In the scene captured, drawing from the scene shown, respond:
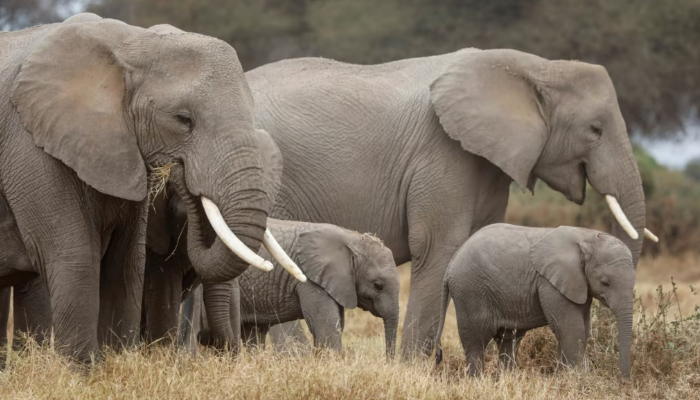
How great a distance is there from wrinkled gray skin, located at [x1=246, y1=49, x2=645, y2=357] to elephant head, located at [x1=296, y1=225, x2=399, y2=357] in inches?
26.4

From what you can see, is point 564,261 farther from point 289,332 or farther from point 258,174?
point 289,332

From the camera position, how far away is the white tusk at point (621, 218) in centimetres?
795

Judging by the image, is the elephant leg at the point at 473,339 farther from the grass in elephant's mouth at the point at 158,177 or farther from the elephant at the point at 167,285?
the grass in elephant's mouth at the point at 158,177

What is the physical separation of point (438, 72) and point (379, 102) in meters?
0.42

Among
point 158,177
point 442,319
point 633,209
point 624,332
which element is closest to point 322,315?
point 442,319

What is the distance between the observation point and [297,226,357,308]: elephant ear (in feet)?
24.1

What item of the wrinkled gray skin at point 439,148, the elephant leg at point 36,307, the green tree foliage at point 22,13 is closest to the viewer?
the elephant leg at point 36,307

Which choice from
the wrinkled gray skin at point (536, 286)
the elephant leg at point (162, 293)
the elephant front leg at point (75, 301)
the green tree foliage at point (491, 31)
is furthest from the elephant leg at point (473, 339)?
the green tree foliage at point (491, 31)

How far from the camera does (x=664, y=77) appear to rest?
24.6m

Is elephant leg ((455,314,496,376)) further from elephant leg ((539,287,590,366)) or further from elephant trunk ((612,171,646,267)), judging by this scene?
elephant trunk ((612,171,646,267))

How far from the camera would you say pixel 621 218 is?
805cm

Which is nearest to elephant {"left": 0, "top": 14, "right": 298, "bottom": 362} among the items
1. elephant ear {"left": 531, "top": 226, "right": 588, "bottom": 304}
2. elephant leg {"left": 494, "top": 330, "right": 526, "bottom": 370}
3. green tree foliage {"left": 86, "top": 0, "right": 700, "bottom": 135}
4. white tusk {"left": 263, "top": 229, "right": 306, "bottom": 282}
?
white tusk {"left": 263, "top": 229, "right": 306, "bottom": 282}

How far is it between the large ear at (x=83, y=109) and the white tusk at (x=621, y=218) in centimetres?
331

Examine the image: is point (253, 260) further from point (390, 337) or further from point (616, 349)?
point (616, 349)
